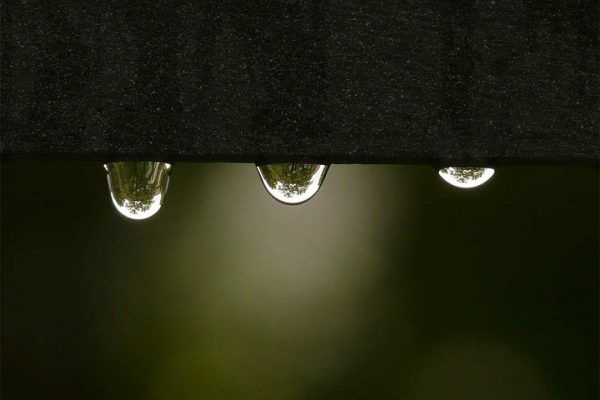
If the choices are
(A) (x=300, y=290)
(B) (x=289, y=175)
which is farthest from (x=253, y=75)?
(A) (x=300, y=290)

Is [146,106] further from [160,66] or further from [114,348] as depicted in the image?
Answer: [114,348]

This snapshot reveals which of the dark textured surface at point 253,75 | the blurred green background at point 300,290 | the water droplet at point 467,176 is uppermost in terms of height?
the blurred green background at point 300,290

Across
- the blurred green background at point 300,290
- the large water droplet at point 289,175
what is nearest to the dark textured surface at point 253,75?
the large water droplet at point 289,175

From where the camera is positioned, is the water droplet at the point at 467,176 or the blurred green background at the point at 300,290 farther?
the blurred green background at the point at 300,290

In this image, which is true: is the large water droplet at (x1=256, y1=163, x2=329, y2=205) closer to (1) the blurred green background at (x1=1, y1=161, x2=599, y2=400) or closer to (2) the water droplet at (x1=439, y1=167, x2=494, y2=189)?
(2) the water droplet at (x1=439, y1=167, x2=494, y2=189)

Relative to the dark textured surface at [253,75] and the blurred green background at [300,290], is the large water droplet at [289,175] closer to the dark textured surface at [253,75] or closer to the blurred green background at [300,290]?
the dark textured surface at [253,75]

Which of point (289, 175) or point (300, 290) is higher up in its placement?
point (300, 290)

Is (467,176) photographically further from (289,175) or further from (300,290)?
(300,290)

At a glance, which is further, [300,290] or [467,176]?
[300,290]
